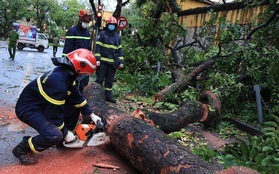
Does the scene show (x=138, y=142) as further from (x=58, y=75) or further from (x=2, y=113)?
(x=2, y=113)

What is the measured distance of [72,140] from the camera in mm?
3121

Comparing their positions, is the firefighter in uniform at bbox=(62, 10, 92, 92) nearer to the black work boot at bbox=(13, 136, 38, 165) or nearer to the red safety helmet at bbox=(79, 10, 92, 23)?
the red safety helmet at bbox=(79, 10, 92, 23)

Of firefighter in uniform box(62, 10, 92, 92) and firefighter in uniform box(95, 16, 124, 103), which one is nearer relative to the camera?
firefighter in uniform box(62, 10, 92, 92)

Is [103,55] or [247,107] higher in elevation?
[103,55]

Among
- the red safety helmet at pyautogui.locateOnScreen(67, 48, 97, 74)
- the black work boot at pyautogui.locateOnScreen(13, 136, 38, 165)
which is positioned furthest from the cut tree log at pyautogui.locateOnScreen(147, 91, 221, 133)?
the black work boot at pyautogui.locateOnScreen(13, 136, 38, 165)

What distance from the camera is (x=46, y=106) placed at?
9.26ft

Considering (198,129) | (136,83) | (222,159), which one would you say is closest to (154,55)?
(136,83)

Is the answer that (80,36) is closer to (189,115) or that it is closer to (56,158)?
(189,115)

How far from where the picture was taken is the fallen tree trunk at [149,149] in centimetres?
235

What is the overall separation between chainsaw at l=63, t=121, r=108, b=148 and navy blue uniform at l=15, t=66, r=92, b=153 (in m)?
0.22

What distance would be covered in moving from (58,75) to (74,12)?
33840 millimetres

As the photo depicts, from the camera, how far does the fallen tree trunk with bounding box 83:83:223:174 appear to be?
2353mm

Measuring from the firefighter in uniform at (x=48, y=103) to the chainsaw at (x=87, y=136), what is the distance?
0.68 feet

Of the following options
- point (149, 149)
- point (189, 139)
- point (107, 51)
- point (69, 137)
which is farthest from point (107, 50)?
point (149, 149)
